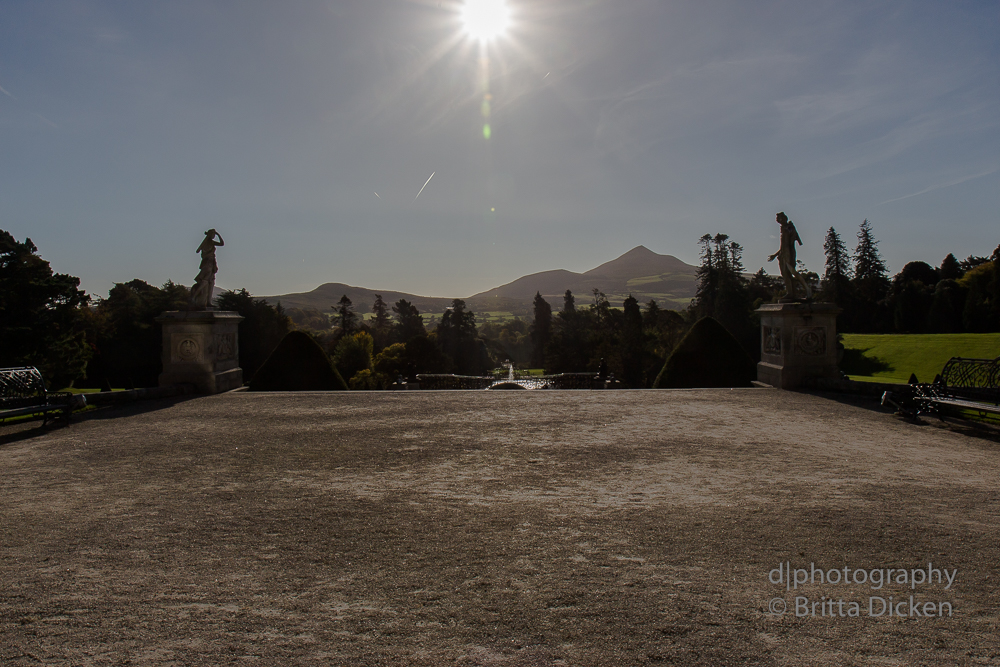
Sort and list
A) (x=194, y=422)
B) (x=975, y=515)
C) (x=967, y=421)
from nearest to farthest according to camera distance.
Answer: (x=975, y=515)
(x=967, y=421)
(x=194, y=422)

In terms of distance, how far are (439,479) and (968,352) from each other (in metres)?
35.3

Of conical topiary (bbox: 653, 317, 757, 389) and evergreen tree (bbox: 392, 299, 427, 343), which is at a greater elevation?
evergreen tree (bbox: 392, 299, 427, 343)

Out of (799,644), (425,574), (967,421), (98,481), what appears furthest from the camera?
(967,421)

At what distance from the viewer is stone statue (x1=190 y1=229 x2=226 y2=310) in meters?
11.6

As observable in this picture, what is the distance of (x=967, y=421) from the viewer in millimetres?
7328

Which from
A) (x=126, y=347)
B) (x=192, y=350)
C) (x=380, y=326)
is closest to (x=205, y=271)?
(x=192, y=350)

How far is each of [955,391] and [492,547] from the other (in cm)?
766

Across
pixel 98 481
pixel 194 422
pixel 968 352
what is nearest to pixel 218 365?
pixel 194 422

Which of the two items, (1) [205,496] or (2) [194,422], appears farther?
(2) [194,422]

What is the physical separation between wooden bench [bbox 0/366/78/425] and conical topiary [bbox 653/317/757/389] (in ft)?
45.6

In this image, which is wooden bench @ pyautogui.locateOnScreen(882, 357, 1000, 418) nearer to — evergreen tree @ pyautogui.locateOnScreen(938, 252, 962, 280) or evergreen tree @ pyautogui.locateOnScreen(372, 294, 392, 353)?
evergreen tree @ pyautogui.locateOnScreen(938, 252, 962, 280)

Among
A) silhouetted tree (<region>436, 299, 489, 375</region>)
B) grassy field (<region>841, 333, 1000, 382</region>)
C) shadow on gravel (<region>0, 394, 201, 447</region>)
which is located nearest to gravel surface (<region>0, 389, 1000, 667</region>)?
shadow on gravel (<region>0, 394, 201, 447</region>)

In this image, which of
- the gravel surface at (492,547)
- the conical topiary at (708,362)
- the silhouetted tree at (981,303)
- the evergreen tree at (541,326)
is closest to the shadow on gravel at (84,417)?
the gravel surface at (492,547)

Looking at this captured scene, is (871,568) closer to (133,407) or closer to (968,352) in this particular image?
(133,407)
